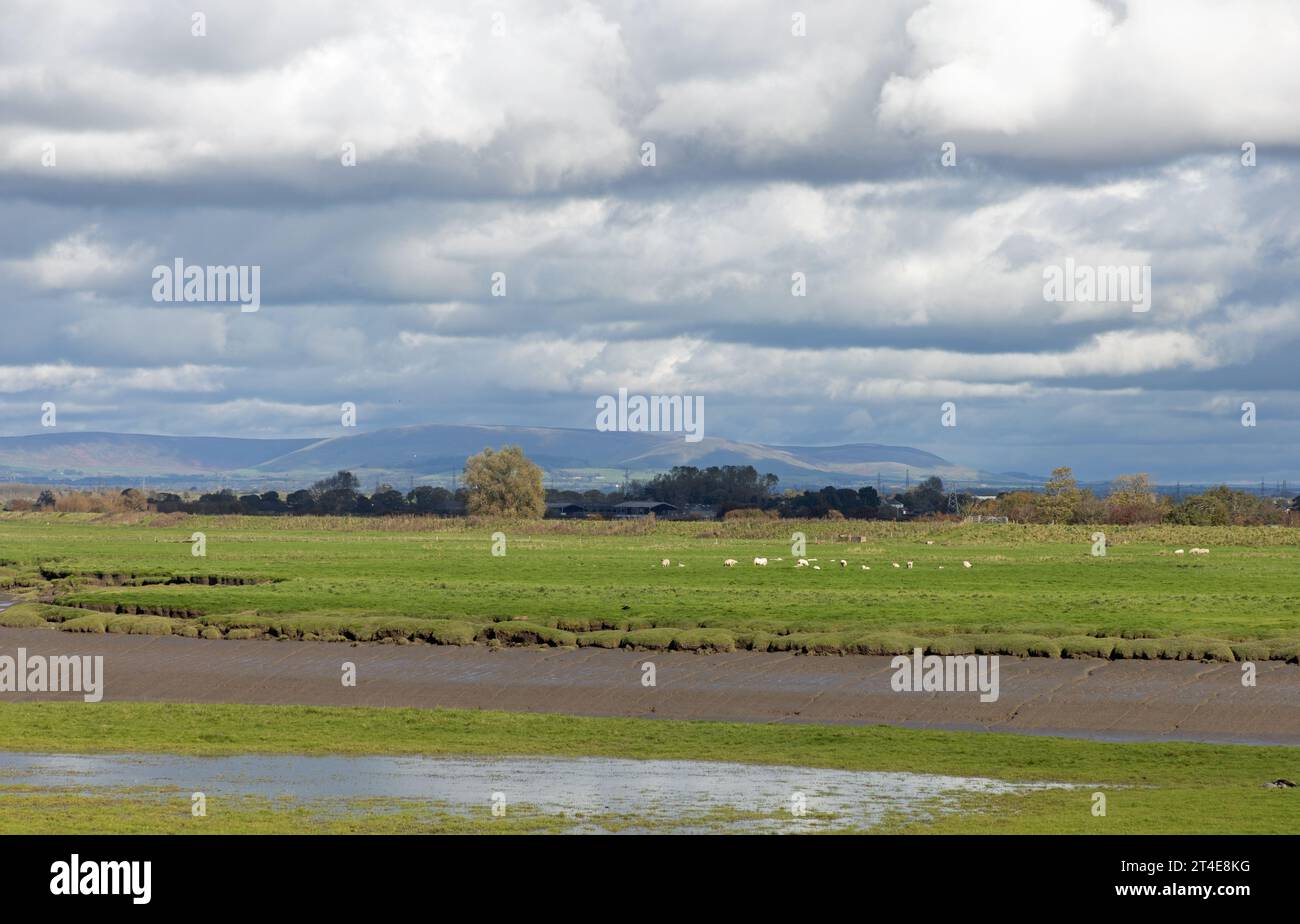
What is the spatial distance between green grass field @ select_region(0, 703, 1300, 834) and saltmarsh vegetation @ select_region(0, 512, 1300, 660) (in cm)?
1308

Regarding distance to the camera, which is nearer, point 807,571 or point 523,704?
point 523,704

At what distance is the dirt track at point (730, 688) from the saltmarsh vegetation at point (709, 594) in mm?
2078

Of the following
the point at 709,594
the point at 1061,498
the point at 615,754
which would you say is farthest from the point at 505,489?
the point at 615,754

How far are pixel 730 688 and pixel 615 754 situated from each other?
10.4 metres

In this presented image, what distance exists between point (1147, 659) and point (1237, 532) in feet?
283

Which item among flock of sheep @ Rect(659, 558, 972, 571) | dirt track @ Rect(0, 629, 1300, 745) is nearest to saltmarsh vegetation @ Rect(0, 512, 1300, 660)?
flock of sheep @ Rect(659, 558, 972, 571)

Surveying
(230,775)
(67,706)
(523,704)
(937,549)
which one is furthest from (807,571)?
(230,775)

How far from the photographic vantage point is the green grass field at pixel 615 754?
23.9m

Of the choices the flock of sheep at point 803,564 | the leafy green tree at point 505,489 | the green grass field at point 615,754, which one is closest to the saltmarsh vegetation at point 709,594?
the flock of sheep at point 803,564

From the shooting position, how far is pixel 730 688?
43688 millimetres

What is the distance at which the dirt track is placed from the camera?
127ft

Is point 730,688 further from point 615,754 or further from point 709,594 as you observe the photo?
point 709,594
